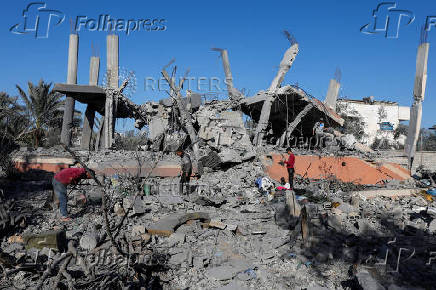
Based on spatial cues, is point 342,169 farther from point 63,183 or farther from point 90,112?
point 90,112

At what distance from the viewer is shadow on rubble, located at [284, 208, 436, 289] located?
168 inches

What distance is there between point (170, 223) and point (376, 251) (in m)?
3.46

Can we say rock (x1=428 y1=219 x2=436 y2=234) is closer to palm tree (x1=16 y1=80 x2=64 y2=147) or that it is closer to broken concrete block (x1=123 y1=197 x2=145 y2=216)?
broken concrete block (x1=123 y1=197 x2=145 y2=216)

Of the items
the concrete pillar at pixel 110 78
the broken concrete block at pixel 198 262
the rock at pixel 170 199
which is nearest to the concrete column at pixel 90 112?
the concrete pillar at pixel 110 78

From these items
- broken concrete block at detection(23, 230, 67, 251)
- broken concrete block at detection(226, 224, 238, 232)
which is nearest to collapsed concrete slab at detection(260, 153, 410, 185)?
broken concrete block at detection(226, 224, 238, 232)

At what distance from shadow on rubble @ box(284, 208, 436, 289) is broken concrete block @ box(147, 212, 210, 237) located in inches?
73.8

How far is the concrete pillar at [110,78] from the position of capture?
11570mm

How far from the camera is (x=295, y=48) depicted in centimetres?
1266

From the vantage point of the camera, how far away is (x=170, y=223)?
5.67m

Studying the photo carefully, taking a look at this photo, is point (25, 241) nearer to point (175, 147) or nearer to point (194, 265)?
point (194, 265)

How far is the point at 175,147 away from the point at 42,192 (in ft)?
17.7

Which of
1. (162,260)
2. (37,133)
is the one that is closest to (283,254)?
(162,260)

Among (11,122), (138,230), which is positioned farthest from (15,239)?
(11,122)

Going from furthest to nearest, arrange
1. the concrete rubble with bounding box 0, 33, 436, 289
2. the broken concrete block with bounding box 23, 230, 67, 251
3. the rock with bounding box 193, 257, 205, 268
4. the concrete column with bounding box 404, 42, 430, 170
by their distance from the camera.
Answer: the concrete column with bounding box 404, 42, 430, 170 < the broken concrete block with bounding box 23, 230, 67, 251 < the rock with bounding box 193, 257, 205, 268 < the concrete rubble with bounding box 0, 33, 436, 289
